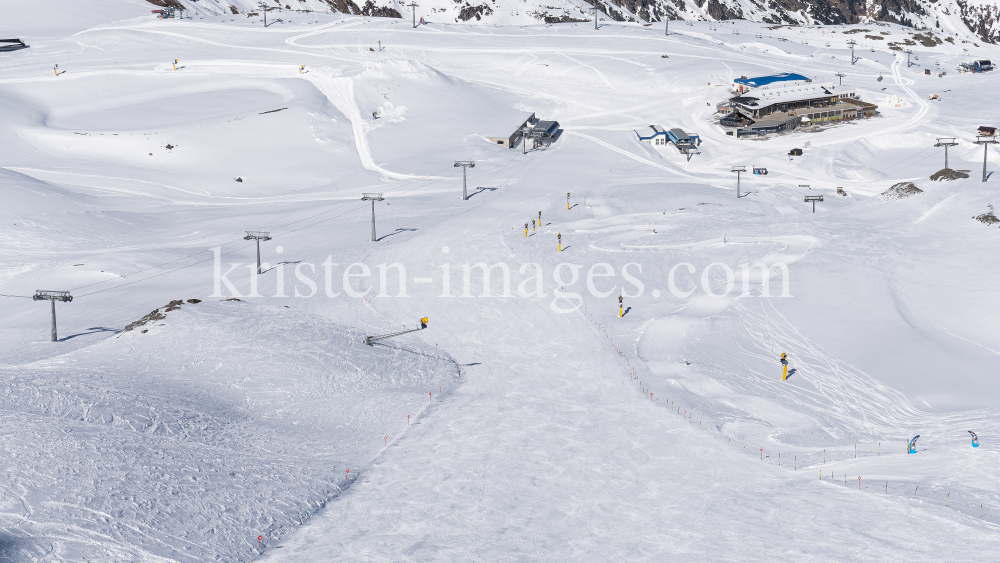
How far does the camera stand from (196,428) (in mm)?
27953

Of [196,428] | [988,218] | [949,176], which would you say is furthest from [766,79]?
[196,428]

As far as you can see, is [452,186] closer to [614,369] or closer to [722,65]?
[614,369]

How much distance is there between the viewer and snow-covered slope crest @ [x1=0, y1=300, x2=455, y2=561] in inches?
848

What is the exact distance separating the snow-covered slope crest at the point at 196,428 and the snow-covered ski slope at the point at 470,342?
0.39 ft

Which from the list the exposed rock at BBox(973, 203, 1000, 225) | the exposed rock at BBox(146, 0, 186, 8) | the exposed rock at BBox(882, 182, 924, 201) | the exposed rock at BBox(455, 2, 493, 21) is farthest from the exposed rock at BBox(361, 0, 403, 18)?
the exposed rock at BBox(973, 203, 1000, 225)

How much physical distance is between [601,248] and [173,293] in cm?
2471

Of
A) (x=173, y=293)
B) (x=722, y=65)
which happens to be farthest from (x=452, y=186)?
(x=722, y=65)

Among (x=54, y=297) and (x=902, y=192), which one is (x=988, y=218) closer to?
(x=902, y=192)

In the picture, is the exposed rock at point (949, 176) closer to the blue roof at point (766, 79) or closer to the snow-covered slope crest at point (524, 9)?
the blue roof at point (766, 79)

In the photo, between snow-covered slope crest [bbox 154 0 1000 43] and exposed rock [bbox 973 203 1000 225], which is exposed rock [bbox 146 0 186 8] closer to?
snow-covered slope crest [bbox 154 0 1000 43]

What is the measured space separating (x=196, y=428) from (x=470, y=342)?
47.7 ft

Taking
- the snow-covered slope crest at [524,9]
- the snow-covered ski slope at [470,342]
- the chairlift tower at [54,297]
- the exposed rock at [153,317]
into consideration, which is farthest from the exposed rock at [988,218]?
the snow-covered slope crest at [524,9]

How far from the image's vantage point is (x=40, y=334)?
125ft

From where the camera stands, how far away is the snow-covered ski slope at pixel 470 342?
2302 cm
